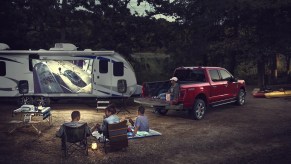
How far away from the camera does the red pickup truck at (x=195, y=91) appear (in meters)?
12.0

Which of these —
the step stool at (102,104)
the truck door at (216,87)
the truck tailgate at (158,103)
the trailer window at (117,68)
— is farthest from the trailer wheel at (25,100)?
the truck door at (216,87)

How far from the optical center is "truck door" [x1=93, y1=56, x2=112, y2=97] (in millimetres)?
16156

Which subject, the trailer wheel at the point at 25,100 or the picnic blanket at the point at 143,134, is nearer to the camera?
the picnic blanket at the point at 143,134

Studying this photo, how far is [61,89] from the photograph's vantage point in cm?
1611

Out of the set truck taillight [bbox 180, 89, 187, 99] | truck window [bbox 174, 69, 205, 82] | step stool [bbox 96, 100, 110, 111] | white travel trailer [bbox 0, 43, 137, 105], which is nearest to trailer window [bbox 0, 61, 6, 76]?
white travel trailer [bbox 0, 43, 137, 105]

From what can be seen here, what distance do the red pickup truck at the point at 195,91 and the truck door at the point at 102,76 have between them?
3434 millimetres

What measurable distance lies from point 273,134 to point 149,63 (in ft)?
63.2

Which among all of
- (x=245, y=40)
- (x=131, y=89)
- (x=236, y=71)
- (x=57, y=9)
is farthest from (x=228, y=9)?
(x=57, y=9)

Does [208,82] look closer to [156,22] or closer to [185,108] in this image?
[185,108]

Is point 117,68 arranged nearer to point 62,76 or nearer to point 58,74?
point 62,76

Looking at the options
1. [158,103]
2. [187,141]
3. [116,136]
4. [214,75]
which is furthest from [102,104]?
[116,136]

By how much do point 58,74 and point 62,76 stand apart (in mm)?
225

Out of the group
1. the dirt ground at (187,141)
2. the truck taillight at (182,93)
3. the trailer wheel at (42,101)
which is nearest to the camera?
the dirt ground at (187,141)

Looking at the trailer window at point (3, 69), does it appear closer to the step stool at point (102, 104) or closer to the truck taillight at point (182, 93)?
the step stool at point (102, 104)
